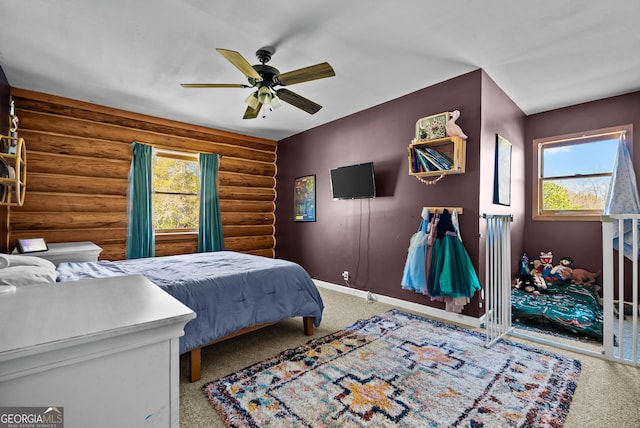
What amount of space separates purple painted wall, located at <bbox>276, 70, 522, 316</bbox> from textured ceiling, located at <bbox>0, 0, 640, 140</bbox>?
9.5 inches

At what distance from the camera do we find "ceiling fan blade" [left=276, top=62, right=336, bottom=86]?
224cm

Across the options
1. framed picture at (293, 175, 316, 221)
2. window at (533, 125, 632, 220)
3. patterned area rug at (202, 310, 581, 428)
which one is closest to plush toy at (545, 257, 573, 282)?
window at (533, 125, 632, 220)

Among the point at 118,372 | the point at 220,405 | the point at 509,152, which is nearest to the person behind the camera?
the point at 118,372

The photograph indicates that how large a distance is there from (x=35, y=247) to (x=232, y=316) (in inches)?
91.9

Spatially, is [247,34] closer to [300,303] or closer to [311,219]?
[300,303]

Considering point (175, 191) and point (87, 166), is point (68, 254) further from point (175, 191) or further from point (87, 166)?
point (175, 191)

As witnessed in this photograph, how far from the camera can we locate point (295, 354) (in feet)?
7.66

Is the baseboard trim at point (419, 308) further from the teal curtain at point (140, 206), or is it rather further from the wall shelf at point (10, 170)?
the wall shelf at point (10, 170)

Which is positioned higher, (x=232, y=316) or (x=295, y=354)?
(x=232, y=316)

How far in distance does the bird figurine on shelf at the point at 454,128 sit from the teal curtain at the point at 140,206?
3869 mm

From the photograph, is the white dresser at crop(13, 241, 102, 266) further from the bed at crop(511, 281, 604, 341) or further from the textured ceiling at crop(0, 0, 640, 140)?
the bed at crop(511, 281, 604, 341)

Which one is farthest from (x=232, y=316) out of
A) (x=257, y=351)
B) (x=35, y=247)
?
(x=35, y=247)

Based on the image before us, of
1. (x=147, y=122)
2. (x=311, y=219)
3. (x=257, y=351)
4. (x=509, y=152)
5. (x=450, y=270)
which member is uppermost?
(x=147, y=122)

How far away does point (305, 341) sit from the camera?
2.60 m
